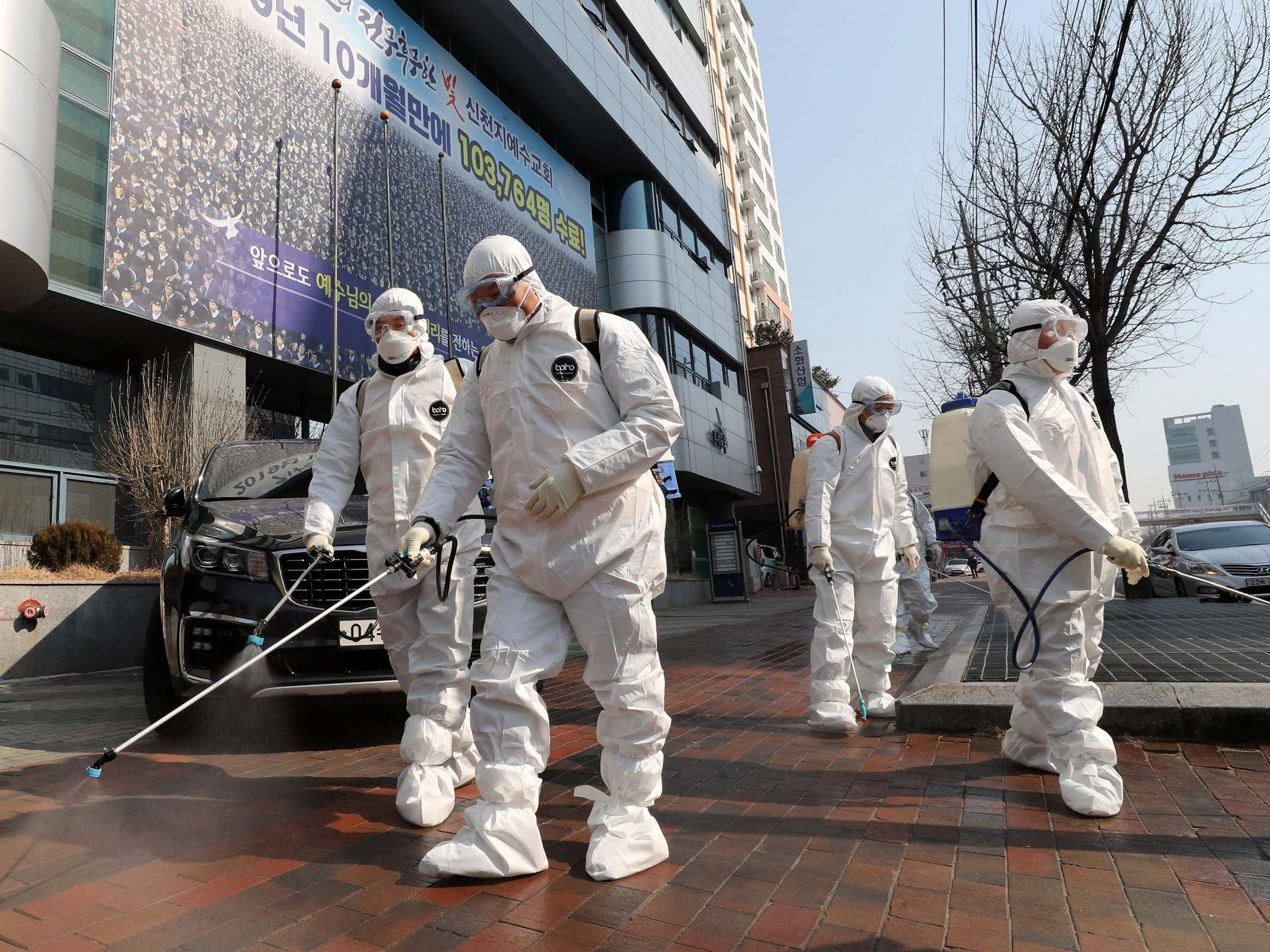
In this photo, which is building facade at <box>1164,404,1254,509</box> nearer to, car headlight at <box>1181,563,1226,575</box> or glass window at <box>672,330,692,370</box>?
glass window at <box>672,330,692,370</box>

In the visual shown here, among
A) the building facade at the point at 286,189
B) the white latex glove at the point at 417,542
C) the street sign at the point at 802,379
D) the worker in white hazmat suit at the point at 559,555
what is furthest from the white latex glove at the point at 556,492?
the street sign at the point at 802,379

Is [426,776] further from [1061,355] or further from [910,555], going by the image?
[910,555]

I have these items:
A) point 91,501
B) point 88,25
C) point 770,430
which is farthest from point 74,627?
point 770,430

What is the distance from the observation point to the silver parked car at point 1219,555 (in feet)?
37.1

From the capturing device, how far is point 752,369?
40375mm

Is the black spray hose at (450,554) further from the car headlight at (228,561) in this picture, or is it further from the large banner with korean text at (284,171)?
the large banner with korean text at (284,171)

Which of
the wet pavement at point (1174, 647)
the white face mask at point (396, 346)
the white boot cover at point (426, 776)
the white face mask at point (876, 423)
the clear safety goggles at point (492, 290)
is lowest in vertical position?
A: the wet pavement at point (1174, 647)

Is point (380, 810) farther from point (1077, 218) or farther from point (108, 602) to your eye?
point (1077, 218)

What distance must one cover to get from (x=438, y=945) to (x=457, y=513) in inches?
55.6

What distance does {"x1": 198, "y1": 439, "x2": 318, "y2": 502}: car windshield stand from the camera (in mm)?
5152

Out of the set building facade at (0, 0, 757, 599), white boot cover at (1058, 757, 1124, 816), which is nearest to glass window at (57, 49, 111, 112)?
building facade at (0, 0, 757, 599)

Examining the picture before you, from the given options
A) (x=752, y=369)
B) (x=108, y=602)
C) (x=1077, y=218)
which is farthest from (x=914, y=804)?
(x=752, y=369)

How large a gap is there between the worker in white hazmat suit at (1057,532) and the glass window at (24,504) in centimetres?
1303

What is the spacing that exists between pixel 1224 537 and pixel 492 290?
1386cm
